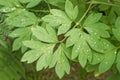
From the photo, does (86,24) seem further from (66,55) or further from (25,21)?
(25,21)

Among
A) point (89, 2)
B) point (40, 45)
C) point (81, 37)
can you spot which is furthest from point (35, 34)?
point (89, 2)

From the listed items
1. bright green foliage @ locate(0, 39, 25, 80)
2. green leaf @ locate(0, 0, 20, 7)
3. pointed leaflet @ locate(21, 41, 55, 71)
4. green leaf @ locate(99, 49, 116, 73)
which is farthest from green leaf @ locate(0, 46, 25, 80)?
green leaf @ locate(99, 49, 116, 73)

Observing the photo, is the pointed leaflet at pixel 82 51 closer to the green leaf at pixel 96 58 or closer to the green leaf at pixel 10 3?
the green leaf at pixel 96 58

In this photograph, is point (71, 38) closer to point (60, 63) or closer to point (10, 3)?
point (60, 63)

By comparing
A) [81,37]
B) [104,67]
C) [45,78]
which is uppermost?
[81,37]

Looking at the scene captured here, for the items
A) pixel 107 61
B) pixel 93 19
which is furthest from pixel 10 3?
pixel 107 61
